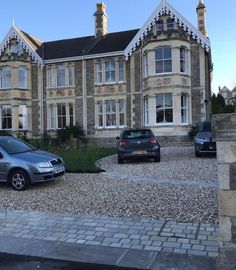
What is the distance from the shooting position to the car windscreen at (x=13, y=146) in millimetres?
11102

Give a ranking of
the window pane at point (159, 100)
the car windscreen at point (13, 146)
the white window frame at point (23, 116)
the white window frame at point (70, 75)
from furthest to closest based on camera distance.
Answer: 1. the white window frame at point (23, 116)
2. the white window frame at point (70, 75)
3. the window pane at point (159, 100)
4. the car windscreen at point (13, 146)

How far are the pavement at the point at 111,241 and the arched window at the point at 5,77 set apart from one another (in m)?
26.5

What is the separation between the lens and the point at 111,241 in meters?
5.68

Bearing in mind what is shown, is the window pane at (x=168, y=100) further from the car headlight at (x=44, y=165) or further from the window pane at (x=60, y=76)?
the car headlight at (x=44, y=165)

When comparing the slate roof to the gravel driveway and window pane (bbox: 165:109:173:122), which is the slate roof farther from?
the gravel driveway

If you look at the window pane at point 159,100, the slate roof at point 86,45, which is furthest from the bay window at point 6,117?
the window pane at point 159,100

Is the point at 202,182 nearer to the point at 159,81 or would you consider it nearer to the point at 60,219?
the point at 60,219

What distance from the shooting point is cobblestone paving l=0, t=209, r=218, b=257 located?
540 cm

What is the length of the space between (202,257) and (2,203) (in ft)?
18.2

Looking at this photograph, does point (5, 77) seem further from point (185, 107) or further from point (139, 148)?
point (139, 148)

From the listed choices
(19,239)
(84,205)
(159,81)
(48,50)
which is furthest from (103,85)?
(19,239)

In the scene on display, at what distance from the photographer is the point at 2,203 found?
8797 millimetres

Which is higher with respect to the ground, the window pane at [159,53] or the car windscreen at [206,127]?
the window pane at [159,53]

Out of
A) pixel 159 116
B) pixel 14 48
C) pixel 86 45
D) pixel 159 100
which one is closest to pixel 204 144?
pixel 159 116
